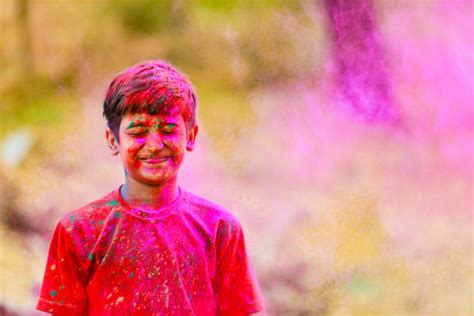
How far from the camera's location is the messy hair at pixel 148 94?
1.52 metres

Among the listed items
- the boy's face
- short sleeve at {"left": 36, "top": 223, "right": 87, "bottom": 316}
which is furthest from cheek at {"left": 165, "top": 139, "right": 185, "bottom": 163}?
short sleeve at {"left": 36, "top": 223, "right": 87, "bottom": 316}

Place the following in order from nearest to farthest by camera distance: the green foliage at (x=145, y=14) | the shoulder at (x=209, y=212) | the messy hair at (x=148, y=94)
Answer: the messy hair at (x=148, y=94), the shoulder at (x=209, y=212), the green foliage at (x=145, y=14)

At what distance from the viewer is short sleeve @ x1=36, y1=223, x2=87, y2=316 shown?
5.06 ft

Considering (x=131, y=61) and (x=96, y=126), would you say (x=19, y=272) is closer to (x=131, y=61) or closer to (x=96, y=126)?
(x=96, y=126)

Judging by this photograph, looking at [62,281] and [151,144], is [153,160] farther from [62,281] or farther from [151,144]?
[62,281]

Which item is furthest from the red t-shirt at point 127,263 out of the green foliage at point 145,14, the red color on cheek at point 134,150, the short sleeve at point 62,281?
the green foliage at point 145,14

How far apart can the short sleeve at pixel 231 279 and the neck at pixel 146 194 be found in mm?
144

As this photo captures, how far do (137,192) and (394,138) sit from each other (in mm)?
1269

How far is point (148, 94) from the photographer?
1518 millimetres

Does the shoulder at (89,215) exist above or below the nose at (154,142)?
below

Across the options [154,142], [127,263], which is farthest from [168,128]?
[127,263]

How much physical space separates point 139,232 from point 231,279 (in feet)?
0.75

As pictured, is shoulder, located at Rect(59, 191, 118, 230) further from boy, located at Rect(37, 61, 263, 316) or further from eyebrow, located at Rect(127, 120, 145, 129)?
eyebrow, located at Rect(127, 120, 145, 129)

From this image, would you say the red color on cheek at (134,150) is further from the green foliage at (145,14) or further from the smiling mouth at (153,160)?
the green foliage at (145,14)
